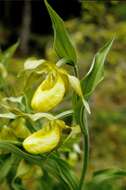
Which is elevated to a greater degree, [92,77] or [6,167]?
[92,77]

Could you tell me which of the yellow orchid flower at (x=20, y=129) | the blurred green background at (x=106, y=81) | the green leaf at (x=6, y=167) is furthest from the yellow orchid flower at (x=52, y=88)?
the blurred green background at (x=106, y=81)

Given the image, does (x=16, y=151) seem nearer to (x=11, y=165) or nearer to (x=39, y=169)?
(x=11, y=165)

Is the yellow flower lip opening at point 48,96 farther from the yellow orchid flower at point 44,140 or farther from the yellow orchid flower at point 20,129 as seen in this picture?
the yellow orchid flower at point 20,129

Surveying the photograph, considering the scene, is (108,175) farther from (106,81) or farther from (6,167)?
(106,81)

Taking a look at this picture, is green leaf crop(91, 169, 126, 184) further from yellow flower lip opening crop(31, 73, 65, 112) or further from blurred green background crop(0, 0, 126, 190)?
blurred green background crop(0, 0, 126, 190)

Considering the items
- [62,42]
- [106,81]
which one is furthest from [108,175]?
[106,81]

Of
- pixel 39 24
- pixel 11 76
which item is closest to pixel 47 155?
pixel 11 76
